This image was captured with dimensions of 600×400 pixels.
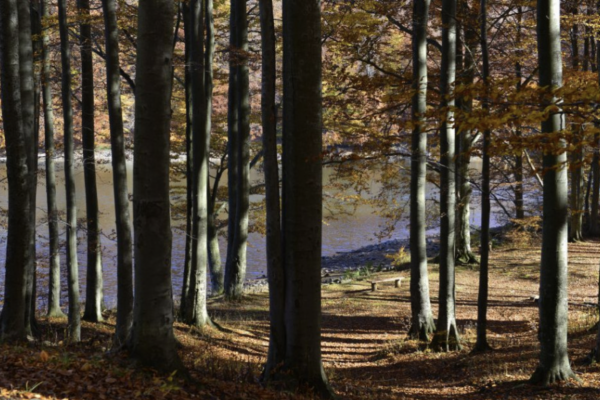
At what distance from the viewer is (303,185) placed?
6293 millimetres

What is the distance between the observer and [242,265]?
15938 mm

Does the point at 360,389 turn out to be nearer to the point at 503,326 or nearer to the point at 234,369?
the point at 234,369

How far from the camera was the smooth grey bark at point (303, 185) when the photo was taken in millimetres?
6246

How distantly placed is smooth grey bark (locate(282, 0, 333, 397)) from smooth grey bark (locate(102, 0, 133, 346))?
145 inches

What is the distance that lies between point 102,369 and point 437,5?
12.6 meters

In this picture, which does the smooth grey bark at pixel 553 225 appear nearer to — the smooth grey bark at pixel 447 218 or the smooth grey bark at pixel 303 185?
the smooth grey bark at pixel 447 218

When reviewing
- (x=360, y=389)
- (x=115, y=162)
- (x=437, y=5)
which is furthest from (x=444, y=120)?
(x=437, y=5)

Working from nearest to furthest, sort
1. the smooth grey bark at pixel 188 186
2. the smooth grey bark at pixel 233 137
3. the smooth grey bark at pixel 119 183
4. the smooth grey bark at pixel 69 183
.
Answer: the smooth grey bark at pixel 119 183
the smooth grey bark at pixel 69 183
the smooth grey bark at pixel 188 186
the smooth grey bark at pixel 233 137

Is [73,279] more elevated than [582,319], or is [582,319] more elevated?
[73,279]

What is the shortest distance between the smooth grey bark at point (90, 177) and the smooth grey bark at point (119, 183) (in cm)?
139

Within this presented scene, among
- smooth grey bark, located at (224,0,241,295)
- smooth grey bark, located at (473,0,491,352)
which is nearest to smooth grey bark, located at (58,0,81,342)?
smooth grey bark, located at (224,0,241,295)

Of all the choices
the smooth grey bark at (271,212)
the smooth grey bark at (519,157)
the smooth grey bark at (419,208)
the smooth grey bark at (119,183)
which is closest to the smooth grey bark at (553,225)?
the smooth grey bark at (519,157)

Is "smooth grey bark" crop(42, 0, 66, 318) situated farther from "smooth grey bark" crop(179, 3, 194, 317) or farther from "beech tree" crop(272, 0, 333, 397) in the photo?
"beech tree" crop(272, 0, 333, 397)

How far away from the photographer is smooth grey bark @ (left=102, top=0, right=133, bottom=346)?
357 inches
